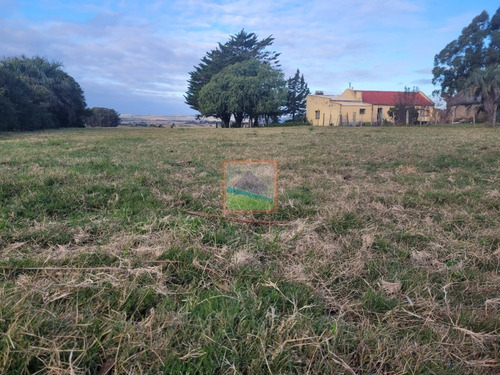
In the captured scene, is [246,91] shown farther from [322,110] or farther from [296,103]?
[296,103]

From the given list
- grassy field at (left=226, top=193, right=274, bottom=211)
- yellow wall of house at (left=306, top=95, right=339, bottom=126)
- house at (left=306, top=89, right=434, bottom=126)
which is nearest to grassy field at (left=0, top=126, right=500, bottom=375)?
grassy field at (left=226, top=193, right=274, bottom=211)

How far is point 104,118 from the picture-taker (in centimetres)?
4478

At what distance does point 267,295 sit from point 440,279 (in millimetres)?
1032

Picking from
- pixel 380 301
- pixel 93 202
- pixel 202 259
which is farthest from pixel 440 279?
pixel 93 202

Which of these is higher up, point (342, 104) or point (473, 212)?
point (342, 104)

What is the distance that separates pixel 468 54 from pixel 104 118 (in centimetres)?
4739

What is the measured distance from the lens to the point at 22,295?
4.63 ft

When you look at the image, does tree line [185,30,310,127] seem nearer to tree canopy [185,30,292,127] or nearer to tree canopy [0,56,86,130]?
tree canopy [185,30,292,127]

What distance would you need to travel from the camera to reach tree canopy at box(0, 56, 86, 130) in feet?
68.5

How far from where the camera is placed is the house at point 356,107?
38188mm

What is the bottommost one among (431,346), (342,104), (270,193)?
(431,346)

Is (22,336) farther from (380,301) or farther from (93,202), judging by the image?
(93,202)

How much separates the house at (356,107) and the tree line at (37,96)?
2772cm

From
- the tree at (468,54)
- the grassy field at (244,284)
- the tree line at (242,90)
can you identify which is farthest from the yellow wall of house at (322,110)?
the grassy field at (244,284)
